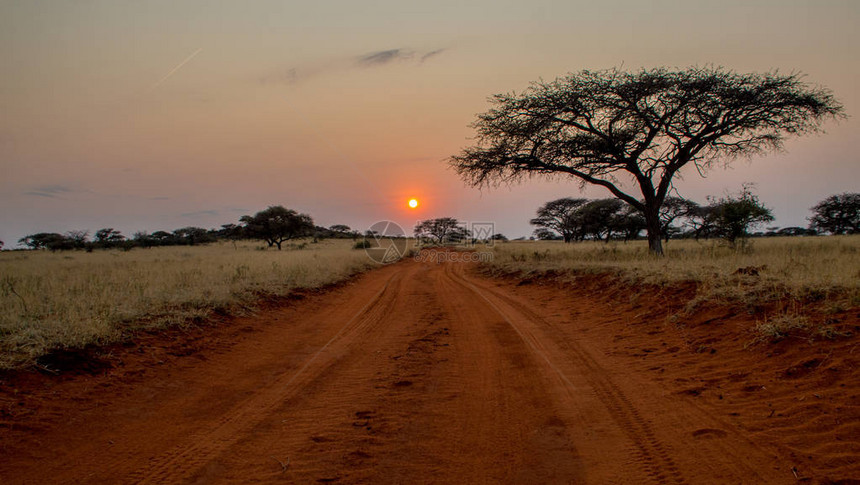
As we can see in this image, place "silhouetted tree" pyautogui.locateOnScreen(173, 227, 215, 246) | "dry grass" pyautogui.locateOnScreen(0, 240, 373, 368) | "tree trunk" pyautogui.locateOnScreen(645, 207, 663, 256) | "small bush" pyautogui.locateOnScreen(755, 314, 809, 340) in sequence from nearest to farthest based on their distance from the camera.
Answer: "small bush" pyautogui.locateOnScreen(755, 314, 809, 340) → "dry grass" pyautogui.locateOnScreen(0, 240, 373, 368) → "tree trunk" pyautogui.locateOnScreen(645, 207, 663, 256) → "silhouetted tree" pyautogui.locateOnScreen(173, 227, 215, 246)

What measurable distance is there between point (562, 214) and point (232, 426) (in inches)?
2040

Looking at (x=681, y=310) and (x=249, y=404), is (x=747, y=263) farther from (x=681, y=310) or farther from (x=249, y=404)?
(x=249, y=404)

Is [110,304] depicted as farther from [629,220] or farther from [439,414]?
[629,220]

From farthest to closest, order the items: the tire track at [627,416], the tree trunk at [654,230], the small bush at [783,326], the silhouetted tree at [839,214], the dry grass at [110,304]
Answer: the silhouetted tree at [839,214] < the tree trunk at [654,230] < the dry grass at [110,304] < the small bush at [783,326] < the tire track at [627,416]

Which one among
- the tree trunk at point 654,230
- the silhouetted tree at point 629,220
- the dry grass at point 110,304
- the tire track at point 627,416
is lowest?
the tire track at point 627,416

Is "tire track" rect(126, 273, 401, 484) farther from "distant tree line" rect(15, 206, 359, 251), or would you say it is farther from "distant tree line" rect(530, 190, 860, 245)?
"distant tree line" rect(15, 206, 359, 251)

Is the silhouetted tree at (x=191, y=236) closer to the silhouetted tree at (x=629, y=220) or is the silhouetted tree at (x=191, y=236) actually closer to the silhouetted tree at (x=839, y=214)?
the silhouetted tree at (x=629, y=220)

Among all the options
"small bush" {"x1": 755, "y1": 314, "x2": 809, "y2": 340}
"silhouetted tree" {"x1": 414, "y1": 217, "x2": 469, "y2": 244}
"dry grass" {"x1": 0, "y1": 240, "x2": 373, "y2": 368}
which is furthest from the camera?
"silhouetted tree" {"x1": 414, "y1": 217, "x2": 469, "y2": 244}

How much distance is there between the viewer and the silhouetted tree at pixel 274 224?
134 ft

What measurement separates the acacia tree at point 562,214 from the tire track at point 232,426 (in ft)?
148

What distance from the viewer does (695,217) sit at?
117ft

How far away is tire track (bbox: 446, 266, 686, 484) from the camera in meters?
3.02

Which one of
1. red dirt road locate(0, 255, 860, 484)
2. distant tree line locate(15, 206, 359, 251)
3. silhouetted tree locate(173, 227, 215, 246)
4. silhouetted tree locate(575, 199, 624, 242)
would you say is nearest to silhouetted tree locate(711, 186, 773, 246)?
red dirt road locate(0, 255, 860, 484)

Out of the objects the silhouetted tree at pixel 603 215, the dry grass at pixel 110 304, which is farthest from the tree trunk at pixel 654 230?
the silhouetted tree at pixel 603 215
